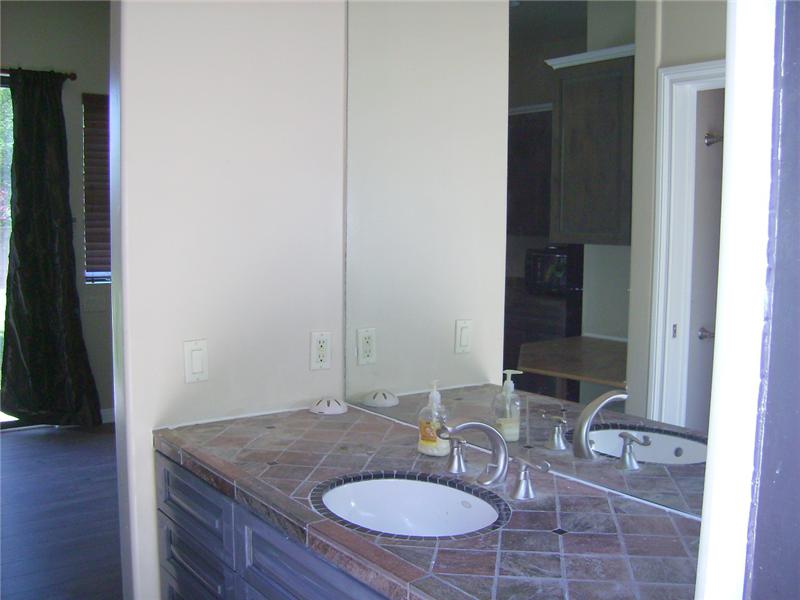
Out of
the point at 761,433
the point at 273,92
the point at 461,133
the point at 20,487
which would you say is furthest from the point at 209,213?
the point at 20,487

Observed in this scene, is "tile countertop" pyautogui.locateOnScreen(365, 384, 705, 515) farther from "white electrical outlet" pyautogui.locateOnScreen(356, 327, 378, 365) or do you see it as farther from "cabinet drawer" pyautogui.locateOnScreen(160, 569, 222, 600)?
"cabinet drawer" pyautogui.locateOnScreen(160, 569, 222, 600)

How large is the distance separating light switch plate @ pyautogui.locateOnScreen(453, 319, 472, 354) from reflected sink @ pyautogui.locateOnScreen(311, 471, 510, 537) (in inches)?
19.9

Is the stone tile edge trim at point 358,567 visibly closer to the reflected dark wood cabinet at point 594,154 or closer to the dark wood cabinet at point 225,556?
the dark wood cabinet at point 225,556

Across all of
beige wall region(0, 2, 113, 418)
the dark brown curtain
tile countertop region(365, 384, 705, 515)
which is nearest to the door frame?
tile countertop region(365, 384, 705, 515)

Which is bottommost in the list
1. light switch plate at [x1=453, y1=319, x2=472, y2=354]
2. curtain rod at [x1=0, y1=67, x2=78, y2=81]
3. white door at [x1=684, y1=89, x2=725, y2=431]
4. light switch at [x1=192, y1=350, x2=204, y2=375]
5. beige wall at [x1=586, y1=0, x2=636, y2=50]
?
light switch at [x1=192, y1=350, x2=204, y2=375]

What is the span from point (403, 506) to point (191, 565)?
59cm

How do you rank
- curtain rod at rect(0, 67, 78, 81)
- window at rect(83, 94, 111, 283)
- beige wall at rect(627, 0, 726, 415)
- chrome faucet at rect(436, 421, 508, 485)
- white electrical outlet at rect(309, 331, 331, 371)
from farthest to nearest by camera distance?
window at rect(83, 94, 111, 283) → curtain rod at rect(0, 67, 78, 81) → white electrical outlet at rect(309, 331, 331, 371) → chrome faucet at rect(436, 421, 508, 485) → beige wall at rect(627, 0, 726, 415)

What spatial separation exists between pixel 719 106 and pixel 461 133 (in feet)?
3.47

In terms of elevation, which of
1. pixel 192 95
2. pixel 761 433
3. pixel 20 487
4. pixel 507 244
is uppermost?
pixel 192 95

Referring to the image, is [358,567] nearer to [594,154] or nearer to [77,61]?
[594,154]

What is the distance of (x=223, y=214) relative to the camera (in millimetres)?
2127

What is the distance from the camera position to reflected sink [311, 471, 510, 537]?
5.43 ft

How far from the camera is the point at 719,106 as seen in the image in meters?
1.19

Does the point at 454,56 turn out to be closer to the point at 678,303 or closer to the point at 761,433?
the point at 678,303
